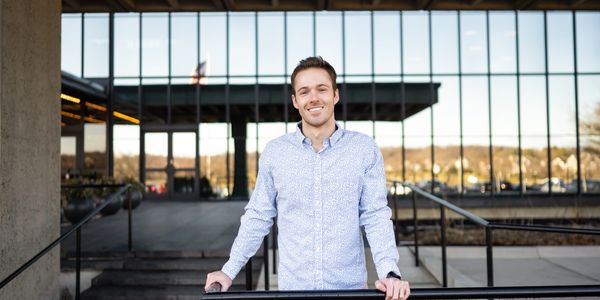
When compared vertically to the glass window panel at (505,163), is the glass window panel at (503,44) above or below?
above

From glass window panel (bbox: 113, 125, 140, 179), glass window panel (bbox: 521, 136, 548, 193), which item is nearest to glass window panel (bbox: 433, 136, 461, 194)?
glass window panel (bbox: 521, 136, 548, 193)

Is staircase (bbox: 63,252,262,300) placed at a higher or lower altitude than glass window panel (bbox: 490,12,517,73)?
lower

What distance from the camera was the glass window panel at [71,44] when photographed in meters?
14.7

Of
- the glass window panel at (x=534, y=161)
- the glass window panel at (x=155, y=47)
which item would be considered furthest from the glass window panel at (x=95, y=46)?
the glass window panel at (x=534, y=161)

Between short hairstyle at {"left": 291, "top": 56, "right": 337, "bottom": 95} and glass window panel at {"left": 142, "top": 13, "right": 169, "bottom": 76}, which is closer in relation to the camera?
short hairstyle at {"left": 291, "top": 56, "right": 337, "bottom": 95}

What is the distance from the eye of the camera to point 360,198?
173 cm

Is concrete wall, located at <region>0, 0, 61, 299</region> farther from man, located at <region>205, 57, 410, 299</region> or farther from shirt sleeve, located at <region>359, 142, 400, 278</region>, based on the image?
shirt sleeve, located at <region>359, 142, 400, 278</region>

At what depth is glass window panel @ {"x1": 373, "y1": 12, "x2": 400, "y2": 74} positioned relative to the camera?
48.8 feet

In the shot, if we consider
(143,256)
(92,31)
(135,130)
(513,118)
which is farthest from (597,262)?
(92,31)

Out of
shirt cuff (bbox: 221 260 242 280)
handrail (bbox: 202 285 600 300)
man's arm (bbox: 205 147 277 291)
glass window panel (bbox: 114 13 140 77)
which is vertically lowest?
shirt cuff (bbox: 221 260 242 280)

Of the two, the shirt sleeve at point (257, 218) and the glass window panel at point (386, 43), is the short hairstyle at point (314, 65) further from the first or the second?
the glass window panel at point (386, 43)

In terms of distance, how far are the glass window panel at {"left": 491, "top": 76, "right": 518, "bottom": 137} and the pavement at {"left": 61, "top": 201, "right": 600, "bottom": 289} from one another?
855 cm

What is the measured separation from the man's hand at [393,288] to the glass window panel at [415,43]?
14138mm

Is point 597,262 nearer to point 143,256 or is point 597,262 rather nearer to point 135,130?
point 143,256
